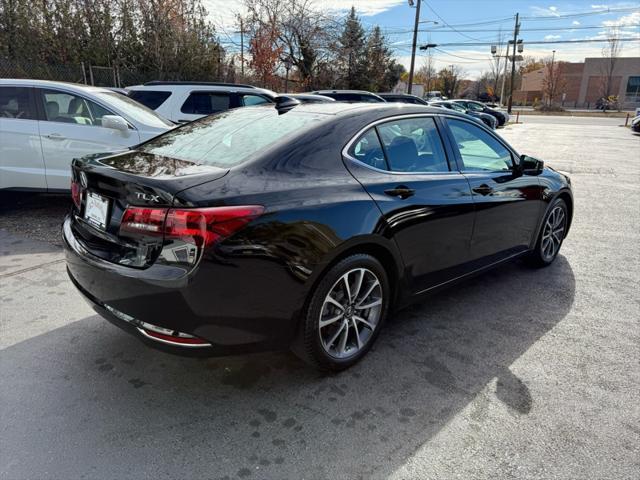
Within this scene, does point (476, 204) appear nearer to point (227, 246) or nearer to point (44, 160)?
point (227, 246)

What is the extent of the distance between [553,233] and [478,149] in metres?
1.54

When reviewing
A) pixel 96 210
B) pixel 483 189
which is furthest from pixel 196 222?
pixel 483 189

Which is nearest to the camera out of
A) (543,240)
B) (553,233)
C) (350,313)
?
(350,313)

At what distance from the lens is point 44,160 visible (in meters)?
5.66

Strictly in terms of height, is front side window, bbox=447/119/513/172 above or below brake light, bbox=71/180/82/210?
above

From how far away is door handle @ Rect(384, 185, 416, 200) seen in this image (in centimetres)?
287

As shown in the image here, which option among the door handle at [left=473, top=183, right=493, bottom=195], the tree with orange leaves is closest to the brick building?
the tree with orange leaves

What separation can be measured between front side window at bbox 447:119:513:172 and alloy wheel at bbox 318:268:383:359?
1328 millimetres

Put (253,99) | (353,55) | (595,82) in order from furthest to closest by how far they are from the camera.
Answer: (595,82)
(353,55)
(253,99)

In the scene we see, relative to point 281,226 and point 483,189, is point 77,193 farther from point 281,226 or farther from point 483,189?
point 483,189

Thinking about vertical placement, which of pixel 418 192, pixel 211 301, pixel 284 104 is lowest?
pixel 211 301

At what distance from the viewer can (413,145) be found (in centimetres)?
322

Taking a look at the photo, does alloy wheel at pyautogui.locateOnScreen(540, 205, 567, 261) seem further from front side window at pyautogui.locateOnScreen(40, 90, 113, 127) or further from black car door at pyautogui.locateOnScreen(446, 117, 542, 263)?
front side window at pyautogui.locateOnScreen(40, 90, 113, 127)

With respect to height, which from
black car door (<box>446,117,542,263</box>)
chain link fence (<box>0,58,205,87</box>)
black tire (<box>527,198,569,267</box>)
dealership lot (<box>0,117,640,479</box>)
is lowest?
dealership lot (<box>0,117,640,479</box>)
